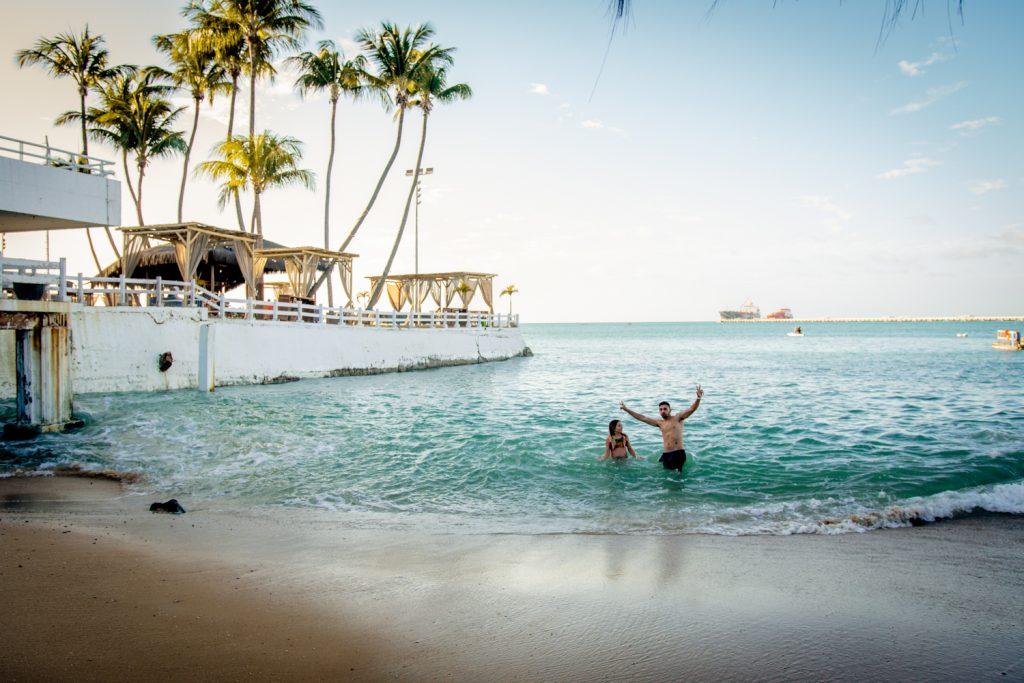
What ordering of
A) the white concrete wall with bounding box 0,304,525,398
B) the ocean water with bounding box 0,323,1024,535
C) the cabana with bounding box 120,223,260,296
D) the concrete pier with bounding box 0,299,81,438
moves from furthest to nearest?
the cabana with bounding box 120,223,260,296
the white concrete wall with bounding box 0,304,525,398
the concrete pier with bounding box 0,299,81,438
the ocean water with bounding box 0,323,1024,535

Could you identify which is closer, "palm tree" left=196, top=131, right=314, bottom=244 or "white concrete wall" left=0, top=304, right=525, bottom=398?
"white concrete wall" left=0, top=304, right=525, bottom=398

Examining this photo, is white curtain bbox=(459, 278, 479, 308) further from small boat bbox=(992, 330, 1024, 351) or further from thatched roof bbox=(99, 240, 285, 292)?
small boat bbox=(992, 330, 1024, 351)

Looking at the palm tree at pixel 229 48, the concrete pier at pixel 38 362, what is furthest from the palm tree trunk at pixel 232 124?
the concrete pier at pixel 38 362

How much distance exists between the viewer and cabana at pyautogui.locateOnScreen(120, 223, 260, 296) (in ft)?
72.0

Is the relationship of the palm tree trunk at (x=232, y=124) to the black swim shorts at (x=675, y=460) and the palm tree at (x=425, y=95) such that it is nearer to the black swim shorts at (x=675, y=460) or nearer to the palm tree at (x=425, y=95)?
the palm tree at (x=425, y=95)

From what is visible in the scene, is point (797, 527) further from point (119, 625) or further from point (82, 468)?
point (82, 468)

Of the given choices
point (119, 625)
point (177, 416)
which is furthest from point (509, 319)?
point (119, 625)

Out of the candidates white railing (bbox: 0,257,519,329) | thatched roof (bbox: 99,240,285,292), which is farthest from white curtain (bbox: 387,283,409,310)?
thatched roof (bbox: 99,240,285,292)

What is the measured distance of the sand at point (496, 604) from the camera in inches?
144

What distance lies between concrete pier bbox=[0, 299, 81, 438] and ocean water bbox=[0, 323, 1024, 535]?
0.59 metres

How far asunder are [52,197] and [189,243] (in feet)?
22.3

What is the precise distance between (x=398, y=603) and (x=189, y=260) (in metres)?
21.1

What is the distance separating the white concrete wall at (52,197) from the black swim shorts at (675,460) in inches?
605

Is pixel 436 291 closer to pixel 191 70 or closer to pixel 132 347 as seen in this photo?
pixel 191 70
